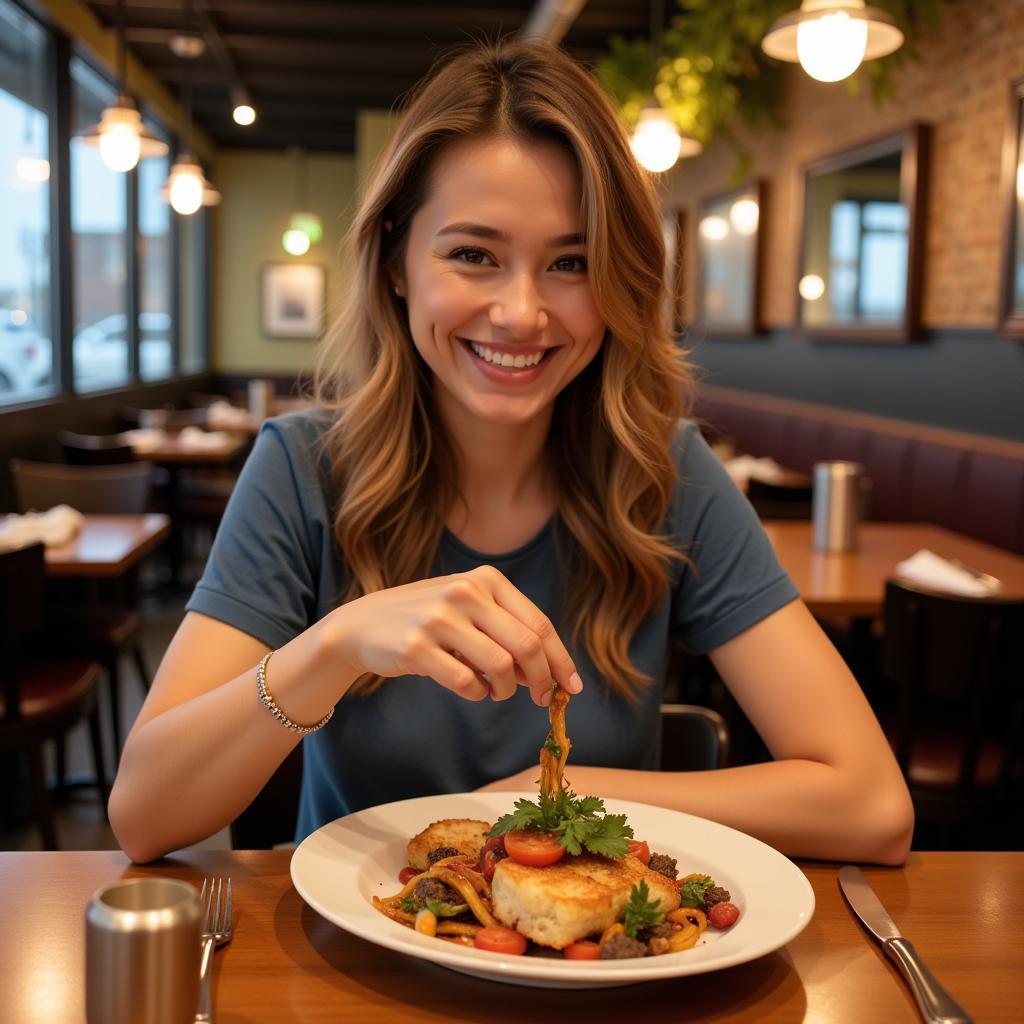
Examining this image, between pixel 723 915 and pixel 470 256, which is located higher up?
pixel 470 256

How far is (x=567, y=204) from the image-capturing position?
1.42 metres

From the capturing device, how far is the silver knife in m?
0.86

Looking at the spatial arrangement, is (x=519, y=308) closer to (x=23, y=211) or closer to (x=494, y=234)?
(x=494, y=234)

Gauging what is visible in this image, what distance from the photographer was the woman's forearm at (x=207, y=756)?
1.17 m

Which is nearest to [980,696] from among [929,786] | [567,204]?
[929,786]

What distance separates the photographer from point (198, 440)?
6895 millimetres

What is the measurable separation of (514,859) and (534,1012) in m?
0.13

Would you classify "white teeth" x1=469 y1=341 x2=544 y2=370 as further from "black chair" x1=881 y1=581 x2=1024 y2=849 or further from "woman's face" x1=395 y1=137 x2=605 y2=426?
"black chair" x1=881 y1=581 x2=1024 y2=849

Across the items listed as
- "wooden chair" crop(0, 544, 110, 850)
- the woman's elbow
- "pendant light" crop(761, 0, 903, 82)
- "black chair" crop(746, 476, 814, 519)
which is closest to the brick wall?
"black chair" crop(746, 476, 814, 519)

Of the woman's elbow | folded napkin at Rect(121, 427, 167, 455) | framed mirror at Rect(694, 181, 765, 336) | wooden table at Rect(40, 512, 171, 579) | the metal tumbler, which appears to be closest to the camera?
the woman's elbow

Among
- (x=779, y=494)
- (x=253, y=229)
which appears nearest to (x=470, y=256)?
(x=779, y=494)

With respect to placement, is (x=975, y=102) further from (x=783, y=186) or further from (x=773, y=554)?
(x=773, y=554)

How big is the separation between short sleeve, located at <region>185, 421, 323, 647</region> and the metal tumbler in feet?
7.29

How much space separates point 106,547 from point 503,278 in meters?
2.45
